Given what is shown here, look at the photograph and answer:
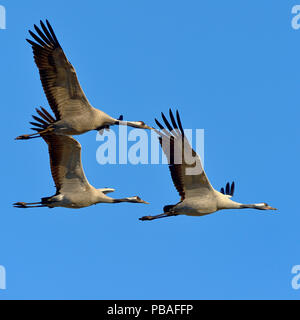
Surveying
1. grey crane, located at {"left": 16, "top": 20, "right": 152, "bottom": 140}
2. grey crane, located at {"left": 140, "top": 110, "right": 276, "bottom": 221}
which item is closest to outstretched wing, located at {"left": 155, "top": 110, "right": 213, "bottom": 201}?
→ grey crane, located at {"left": 140, "top": 110, "right": 276, "bottom": 221}

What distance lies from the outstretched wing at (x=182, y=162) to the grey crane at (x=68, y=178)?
7.32 ft

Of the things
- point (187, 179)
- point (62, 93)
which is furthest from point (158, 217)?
point (62, 93)

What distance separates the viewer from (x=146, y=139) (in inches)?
1024

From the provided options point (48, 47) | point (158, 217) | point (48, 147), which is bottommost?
point (158, 217)

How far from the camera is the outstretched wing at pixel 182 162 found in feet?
79.3

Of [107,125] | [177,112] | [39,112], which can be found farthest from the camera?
[39,112]

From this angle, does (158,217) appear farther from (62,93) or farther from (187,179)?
(62,93)

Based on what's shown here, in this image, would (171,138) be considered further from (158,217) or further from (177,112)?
(158,217)

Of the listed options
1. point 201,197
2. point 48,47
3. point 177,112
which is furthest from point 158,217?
point 48,47

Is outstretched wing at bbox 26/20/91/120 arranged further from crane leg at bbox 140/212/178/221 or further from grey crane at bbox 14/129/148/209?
crane leg at bbox 140/212/178/221

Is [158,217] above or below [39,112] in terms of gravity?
below

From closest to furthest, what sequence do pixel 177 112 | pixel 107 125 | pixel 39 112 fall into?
1. pixel 177 112
2. pixel 107 125
3. pixel 39 112

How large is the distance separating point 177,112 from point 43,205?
4.37 meters

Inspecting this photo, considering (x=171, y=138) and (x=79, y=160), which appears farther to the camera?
(x=79, y=160)
